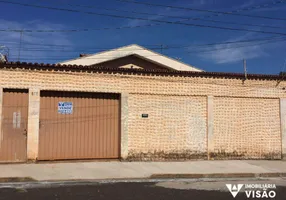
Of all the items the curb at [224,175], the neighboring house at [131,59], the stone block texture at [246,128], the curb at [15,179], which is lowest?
the curb at [224,175]

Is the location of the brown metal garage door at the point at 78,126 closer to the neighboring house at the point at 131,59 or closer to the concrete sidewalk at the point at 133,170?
the concrete sidewalk at the point at 133,170

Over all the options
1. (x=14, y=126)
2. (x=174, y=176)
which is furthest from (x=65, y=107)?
(x=174, y=176)

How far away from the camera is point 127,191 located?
9.55m

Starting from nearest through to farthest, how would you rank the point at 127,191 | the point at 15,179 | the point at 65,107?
the point at 127,191 → the point at 15,179 → the point at 65,107

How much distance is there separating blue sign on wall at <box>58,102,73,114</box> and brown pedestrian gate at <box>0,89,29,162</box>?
1275mm

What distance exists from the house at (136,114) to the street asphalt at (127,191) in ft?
13.6

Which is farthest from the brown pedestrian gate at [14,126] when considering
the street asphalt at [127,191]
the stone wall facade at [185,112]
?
the street asphalt at [127,191]

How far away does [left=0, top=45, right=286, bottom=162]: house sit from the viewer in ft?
45.0

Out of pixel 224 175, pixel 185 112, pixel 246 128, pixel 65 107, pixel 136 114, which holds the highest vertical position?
pixel 65 107

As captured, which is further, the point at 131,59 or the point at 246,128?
the point at 131,59

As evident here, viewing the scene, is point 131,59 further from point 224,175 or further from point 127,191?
point 127,191

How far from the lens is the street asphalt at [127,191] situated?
8820 millimetres

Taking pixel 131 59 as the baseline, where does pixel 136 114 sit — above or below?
below

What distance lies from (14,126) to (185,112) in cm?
687
